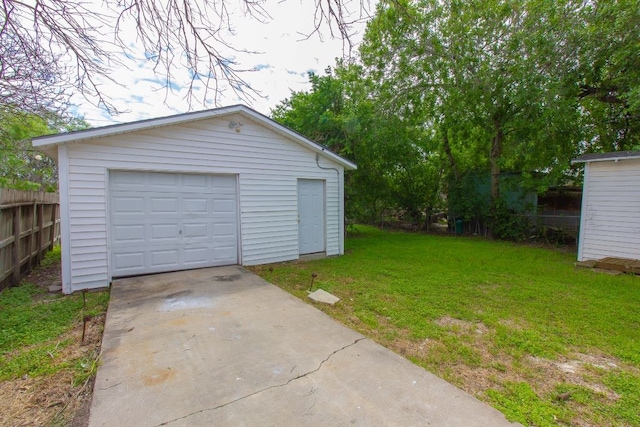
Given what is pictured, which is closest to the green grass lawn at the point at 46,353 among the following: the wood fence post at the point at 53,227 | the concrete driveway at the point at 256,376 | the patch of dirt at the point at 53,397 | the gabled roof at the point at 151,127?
the patch of dirt at the point at 53,397

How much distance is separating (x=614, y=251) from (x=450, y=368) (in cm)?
715

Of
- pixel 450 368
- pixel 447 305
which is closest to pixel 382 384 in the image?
pixel 450 368

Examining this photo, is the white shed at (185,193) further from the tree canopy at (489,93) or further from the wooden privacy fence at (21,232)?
the tree canopy at (489,93)

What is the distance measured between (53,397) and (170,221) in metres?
3.82

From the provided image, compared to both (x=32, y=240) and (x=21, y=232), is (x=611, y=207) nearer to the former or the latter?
(x=21, y=232)

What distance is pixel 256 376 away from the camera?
246 cm

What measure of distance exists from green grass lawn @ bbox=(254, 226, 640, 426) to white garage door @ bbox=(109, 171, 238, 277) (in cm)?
121

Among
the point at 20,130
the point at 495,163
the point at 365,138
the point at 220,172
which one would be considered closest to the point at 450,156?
the point at 495,163

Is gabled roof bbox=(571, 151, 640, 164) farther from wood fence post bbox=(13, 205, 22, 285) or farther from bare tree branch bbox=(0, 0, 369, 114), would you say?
wood fence post bbox=(13, 205, 22, 285)

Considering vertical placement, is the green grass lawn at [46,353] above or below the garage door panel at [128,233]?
below

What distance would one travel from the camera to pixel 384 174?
13109 mm

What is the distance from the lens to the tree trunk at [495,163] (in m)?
11.3

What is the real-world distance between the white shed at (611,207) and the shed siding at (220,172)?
6099mm

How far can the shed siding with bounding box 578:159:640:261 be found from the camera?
6719 millimetres
